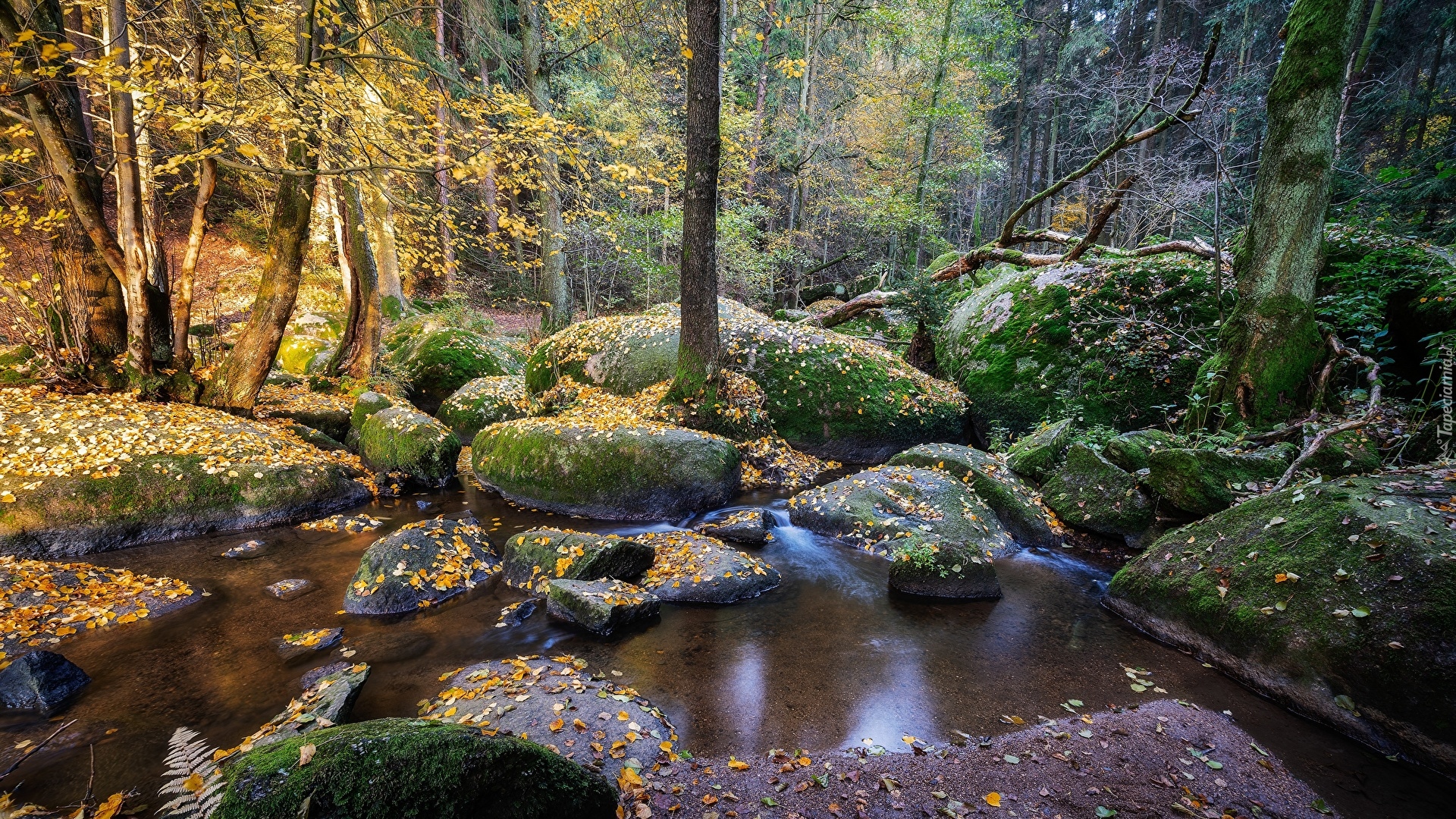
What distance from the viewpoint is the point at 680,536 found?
622cm

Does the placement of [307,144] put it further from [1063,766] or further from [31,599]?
[1063,766]

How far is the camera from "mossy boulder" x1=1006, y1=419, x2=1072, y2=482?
7.74 metres

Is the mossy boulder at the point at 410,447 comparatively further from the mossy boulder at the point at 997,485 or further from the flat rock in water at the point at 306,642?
the mossy boulder at the point at 997,485

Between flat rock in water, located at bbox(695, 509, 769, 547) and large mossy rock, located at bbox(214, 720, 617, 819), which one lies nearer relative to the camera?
large mossy rock, located at bbox(214, 720, 617, 819)

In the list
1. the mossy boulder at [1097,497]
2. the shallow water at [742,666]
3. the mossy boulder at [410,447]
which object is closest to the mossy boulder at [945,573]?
the shallow water at [742,666]

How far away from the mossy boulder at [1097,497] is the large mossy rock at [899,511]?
36.3 inches

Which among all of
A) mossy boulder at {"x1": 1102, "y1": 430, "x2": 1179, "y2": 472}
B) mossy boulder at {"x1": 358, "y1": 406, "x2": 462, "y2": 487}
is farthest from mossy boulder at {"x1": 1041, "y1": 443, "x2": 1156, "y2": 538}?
mossy boulder at {"x1": 358, "y1": 406, "x2": 462, "y2": 487}

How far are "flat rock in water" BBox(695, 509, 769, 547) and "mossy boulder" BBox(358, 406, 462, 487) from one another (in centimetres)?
423

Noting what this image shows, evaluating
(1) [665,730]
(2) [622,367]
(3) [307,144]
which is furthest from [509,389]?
(1) [665,730]

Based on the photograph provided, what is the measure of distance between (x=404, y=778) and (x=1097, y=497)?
736 cm

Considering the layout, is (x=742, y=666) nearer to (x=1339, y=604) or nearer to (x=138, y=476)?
(x=1339, y=604)

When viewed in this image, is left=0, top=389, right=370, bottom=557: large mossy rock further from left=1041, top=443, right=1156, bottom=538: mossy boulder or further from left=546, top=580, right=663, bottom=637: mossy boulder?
left=1041, top=443, right=1156, bottom=538: mossy boulder

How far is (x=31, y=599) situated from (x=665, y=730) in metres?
5.31

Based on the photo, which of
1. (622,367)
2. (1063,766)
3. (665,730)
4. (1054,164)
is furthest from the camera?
(1054,164)
